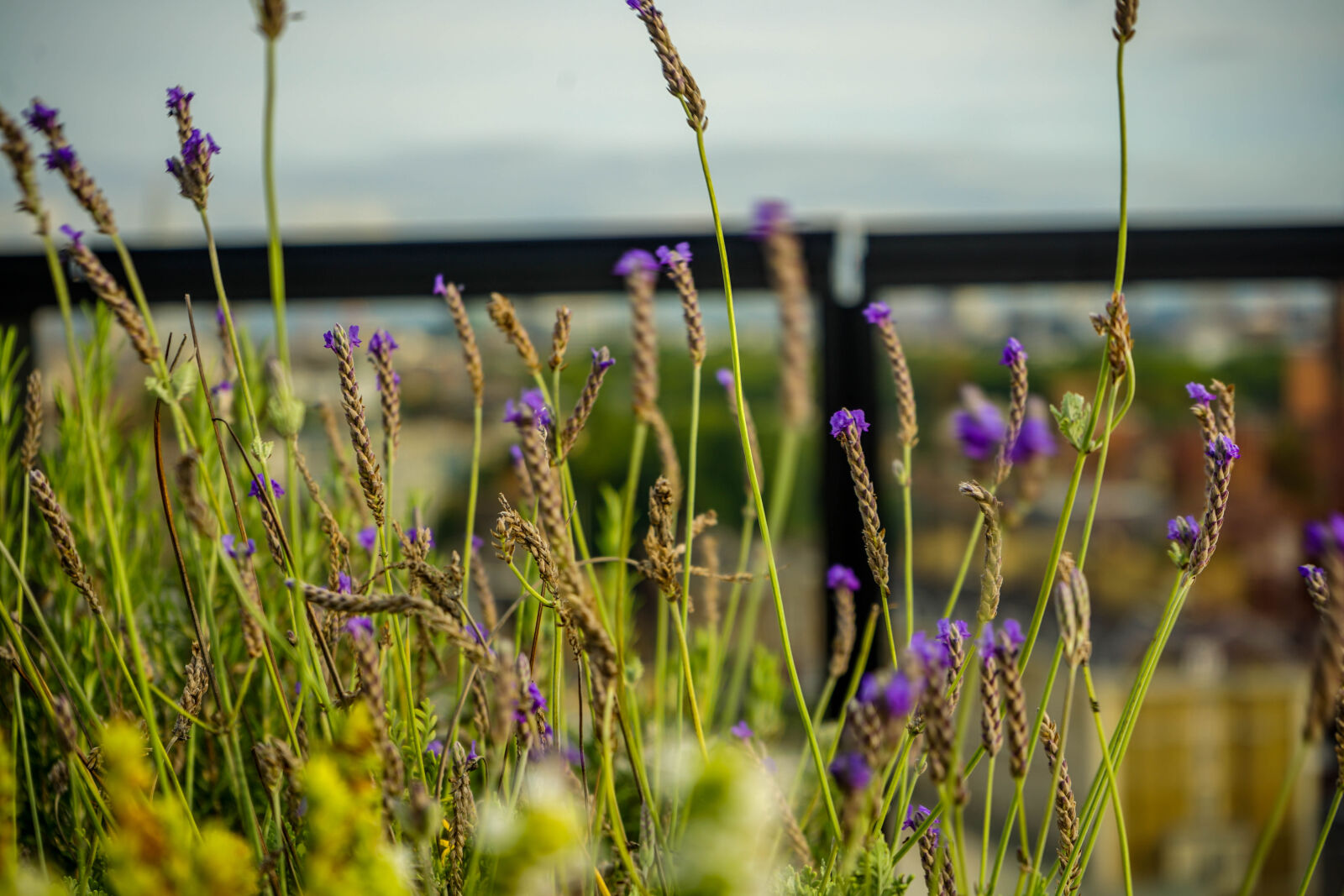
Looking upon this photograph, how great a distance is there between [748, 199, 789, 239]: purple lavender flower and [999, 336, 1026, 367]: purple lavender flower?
0.76 feet

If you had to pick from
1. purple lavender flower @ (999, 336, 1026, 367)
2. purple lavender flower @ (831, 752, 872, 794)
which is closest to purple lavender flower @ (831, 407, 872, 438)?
purple lavender flower @ (999, 336, 1026, 367)

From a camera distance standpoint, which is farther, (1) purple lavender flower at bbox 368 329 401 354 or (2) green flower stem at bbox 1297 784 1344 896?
(1) purple lavender flower at bbox 368 329 401 354

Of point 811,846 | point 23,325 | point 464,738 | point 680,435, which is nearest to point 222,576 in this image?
point 464,738

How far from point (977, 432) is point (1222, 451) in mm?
223

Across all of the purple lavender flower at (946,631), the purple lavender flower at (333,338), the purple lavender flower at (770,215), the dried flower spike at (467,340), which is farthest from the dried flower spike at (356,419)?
the purple lavender flower at (946,631)

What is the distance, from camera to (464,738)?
2.49 ft

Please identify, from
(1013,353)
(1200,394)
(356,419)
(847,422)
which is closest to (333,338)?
(356,419)

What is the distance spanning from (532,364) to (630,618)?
0.53 meters

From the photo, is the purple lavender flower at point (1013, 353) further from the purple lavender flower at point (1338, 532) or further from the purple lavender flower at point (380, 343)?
the purple lavender flower at point (380, 343)

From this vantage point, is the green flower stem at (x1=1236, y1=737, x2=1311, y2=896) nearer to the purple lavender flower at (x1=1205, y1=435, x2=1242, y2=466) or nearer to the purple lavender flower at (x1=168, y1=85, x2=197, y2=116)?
the purple lavender flower at (x1=1205, y1=435, x2=1242, y2=466)

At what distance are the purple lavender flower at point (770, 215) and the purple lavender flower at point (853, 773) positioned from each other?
223mm

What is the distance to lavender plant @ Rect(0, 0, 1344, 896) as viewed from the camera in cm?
35

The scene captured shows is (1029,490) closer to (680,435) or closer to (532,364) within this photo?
(532,364)

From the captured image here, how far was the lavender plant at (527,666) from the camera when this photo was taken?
350mm
